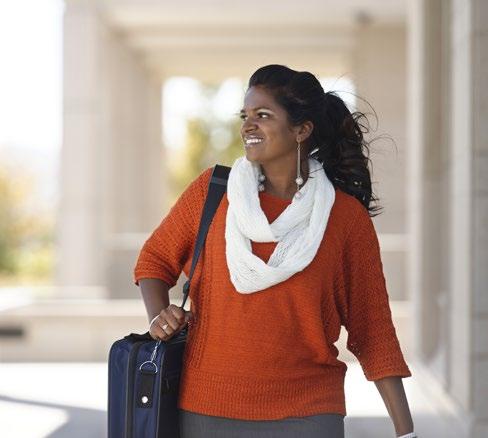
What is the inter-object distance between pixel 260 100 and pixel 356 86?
16.0 meters

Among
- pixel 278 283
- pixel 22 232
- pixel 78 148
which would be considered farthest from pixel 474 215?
pixel 22 232

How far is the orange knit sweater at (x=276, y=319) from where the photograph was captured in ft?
9.67

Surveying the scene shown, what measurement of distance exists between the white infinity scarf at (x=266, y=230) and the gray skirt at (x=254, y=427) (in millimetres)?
356

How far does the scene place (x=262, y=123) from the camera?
3.08 m

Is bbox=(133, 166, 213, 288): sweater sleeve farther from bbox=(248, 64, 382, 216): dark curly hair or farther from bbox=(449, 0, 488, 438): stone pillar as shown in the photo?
bbox=(449, 0, 488, 438): stone pillar

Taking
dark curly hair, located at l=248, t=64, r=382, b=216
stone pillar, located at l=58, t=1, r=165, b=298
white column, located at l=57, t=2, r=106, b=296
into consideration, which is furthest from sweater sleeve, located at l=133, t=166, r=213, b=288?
white column, located at l=57, t=2, r=106, b=296

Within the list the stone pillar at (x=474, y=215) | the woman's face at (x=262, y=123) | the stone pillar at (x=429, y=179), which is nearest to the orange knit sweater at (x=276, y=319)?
the woman's face at (x=262, y=123)

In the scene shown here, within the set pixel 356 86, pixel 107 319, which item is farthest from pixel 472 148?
pixel 356 86

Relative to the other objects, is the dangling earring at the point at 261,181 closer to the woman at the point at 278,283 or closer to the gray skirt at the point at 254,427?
the woman at the point at 278,283

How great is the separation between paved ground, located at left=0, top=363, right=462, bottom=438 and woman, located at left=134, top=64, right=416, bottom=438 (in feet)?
13.3

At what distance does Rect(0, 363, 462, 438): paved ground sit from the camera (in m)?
7.27

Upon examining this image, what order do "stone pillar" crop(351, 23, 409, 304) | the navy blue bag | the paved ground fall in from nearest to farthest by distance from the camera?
the navy blue bag
the paved ground
"stone pillar" crop(351, 23, 409, 304)

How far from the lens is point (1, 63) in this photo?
61.2m

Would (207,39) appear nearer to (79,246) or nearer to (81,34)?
(81,34)
